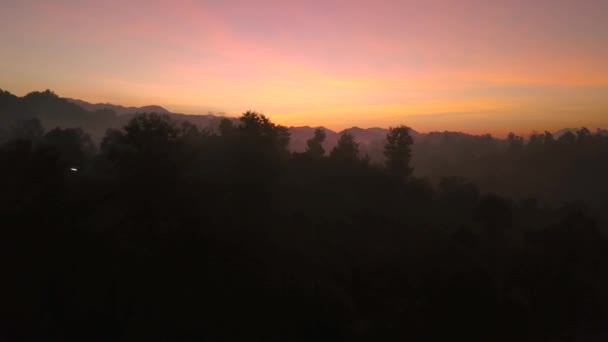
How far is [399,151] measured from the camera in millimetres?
77250

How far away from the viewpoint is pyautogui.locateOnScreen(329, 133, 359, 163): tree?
7057cm

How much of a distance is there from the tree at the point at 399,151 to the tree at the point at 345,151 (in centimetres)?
629

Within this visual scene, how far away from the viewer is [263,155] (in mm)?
43156

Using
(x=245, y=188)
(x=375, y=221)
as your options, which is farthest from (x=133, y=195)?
(x=375, y=221)

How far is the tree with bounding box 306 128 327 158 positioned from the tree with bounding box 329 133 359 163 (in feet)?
10.1

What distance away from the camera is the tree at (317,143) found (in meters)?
77.6

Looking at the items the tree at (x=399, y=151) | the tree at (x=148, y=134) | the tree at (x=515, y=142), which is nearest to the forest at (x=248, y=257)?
the tree at (x=148, y=134)

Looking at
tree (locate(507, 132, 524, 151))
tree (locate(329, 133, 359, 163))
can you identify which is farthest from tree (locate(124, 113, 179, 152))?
tree (locate(507, 132, 524, 151))

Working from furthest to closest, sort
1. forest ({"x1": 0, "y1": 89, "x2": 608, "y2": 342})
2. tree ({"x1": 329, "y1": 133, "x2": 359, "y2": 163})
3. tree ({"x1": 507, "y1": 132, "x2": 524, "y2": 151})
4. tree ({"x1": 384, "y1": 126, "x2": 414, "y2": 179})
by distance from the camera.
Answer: tree ({"x1": 507, "y1": 132, "x2": 524, "y2": 151}), tree ({"x1": 384, "y1": 126, "x2": 414, "y2": 179}), tree ({"x1": 329, "y1": 133, "x2": 359, "y2": 163}), forest ({"x1": 0, "y1": 89, "x2": 608, "y2": 342})

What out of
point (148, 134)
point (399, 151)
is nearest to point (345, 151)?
point (399, 151)

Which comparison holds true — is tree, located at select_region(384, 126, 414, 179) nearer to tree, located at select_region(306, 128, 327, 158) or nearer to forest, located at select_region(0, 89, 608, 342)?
tree, located at select_region(306, 128, 327, 158)

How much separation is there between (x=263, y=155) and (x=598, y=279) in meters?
34.8

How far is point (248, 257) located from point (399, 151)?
169 feet

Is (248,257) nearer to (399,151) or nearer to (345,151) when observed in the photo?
(345,151)
